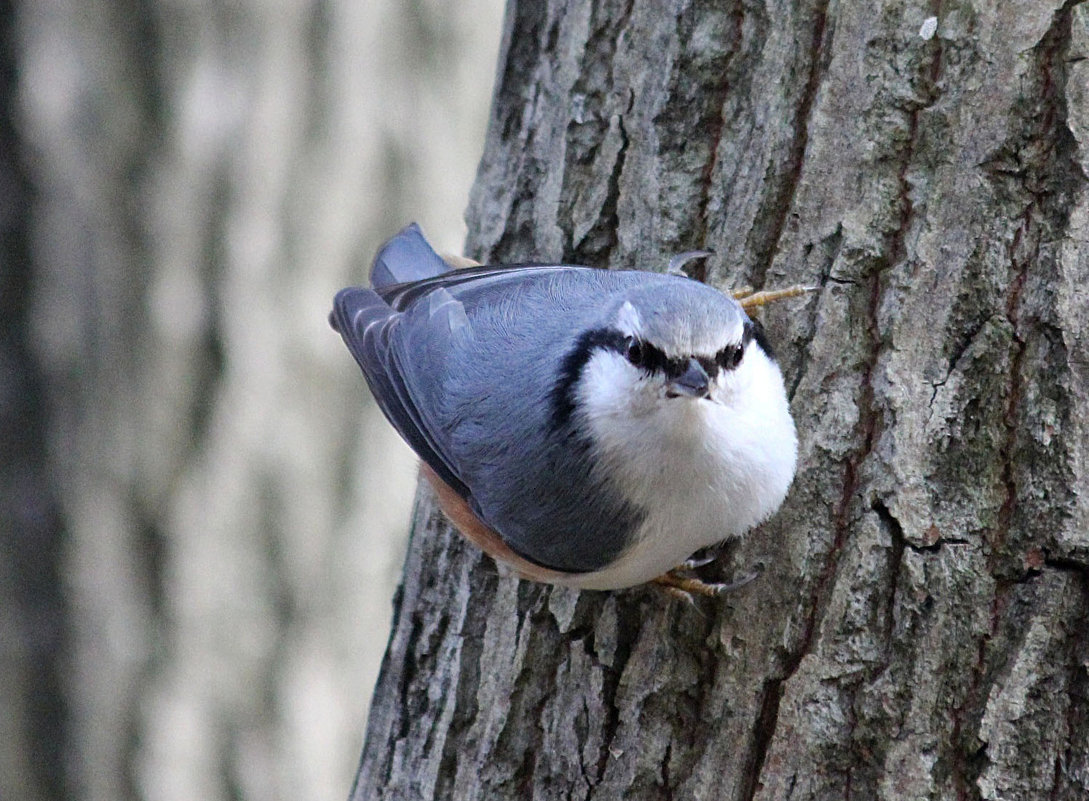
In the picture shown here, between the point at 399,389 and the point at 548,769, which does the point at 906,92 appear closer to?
the point at 399,389

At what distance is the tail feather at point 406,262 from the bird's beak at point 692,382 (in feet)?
2.64

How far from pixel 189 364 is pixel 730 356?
66.1 inches

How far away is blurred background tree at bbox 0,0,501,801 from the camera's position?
2.76 metres

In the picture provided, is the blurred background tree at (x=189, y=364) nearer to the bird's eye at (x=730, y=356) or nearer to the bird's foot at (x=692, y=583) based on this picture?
the bird's foot at (x=692, y=583)

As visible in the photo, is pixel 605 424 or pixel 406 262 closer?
pixel 605 424

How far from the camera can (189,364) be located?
285 cm

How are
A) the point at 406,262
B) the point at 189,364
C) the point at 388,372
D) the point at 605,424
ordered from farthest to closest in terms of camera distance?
the point at 189,364 < the point at 406,262 < the point at 388,372 < the point at 605,424

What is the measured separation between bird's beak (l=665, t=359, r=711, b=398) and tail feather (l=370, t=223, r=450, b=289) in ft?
2.64

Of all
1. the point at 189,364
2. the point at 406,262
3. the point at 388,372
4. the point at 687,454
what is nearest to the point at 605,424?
the point at 687,454

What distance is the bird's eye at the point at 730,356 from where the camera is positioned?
5.50ft

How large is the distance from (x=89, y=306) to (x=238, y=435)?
50 cm

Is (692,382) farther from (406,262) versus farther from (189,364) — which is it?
(189,364)

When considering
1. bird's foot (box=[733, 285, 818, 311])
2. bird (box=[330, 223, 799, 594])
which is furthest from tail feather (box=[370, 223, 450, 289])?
bird's foot (box=[733, 285, 818, 311])

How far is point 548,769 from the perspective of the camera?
5.87 ft
